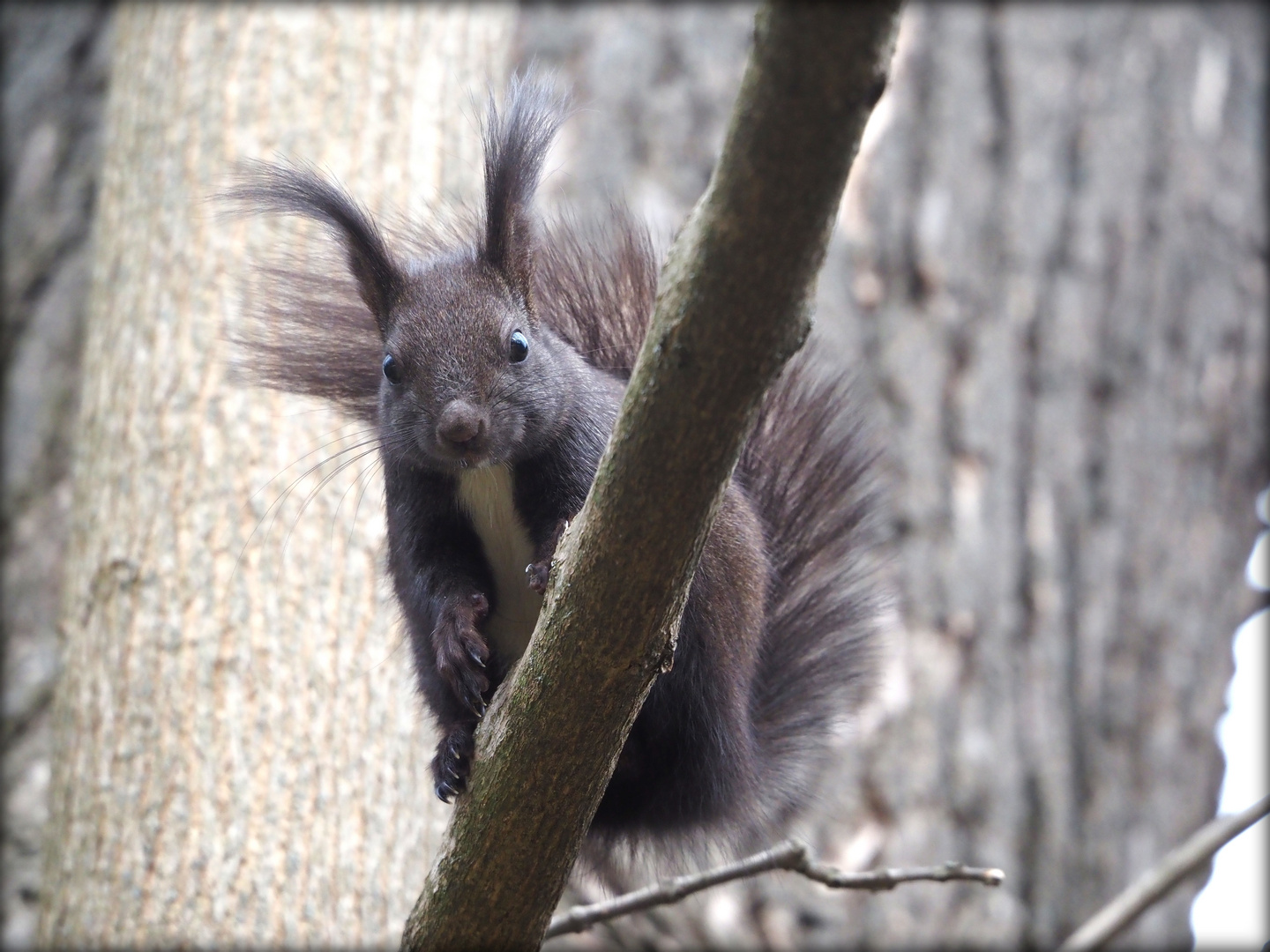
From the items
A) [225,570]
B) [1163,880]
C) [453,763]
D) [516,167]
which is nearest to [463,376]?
[516,167]

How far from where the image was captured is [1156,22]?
14.5ft

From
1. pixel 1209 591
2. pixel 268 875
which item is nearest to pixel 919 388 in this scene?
pixel 1209 591

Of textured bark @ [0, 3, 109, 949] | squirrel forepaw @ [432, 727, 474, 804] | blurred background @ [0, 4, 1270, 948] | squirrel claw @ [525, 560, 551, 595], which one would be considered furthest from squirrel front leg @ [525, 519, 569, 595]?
textured bark @ [0, 3, 109, 949]

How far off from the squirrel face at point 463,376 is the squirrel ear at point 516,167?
4cm

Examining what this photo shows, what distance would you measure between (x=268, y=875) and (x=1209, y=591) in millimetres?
3048

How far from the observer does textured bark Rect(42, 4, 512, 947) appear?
232 cm

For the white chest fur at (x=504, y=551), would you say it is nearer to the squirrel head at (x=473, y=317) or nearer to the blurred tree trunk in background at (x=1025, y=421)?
the squirrel head at (x=473, y=317)

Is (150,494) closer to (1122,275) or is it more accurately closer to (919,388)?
(919,388)

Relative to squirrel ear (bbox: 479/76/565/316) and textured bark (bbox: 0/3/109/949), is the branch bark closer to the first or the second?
squirrel ear (bbox: 479/76/565/316)

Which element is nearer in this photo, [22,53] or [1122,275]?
[1122,275]

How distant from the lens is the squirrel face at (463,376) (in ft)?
6.15

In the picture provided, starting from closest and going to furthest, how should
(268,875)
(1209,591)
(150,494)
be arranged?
(268,875) → (150,494) → (1209,591)

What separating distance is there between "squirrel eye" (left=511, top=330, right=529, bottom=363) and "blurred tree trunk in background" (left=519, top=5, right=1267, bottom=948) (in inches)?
68.3

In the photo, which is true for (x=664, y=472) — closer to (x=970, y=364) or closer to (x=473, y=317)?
(x=473, y=317)
